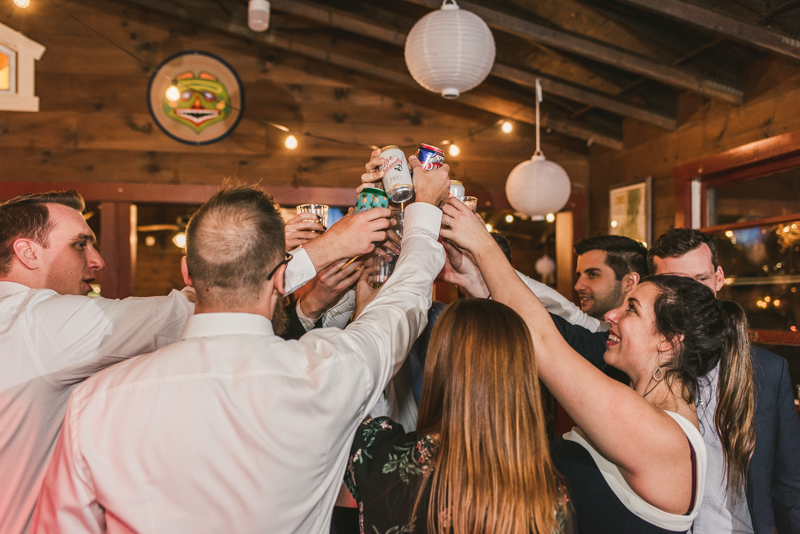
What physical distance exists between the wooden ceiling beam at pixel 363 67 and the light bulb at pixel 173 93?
491 millimetres

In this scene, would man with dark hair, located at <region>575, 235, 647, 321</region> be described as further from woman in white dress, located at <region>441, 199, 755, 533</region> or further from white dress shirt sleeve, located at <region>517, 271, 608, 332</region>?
woman in white dress, located at <region>441, 199, 755, 533</region>

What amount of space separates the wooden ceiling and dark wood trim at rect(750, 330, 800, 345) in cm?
125

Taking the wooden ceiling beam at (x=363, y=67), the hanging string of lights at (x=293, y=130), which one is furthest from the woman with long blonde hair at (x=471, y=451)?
the wooden ceiling beam at (x=363, y=67)

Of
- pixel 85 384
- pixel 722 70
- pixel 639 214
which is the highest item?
pixel 722 70

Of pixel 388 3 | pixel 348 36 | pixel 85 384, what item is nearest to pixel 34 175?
pixel 348 36

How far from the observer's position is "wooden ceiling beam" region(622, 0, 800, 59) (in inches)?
99.4

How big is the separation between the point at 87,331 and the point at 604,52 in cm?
289

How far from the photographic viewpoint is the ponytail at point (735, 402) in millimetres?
1399

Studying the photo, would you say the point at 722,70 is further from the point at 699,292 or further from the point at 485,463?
the point at 485,463

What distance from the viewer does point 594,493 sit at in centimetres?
114

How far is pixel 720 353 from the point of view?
141 cm

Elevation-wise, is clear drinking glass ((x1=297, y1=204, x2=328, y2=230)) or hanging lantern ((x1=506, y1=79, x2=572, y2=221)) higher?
hanging lantern ((x1=506, y1=79, x2=572, y2=221))

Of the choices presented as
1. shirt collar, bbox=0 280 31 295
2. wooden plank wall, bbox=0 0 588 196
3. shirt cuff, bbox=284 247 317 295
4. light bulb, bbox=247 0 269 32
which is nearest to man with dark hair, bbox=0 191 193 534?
shirt collar, bbox=0 280 31 295

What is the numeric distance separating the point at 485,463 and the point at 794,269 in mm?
2481
